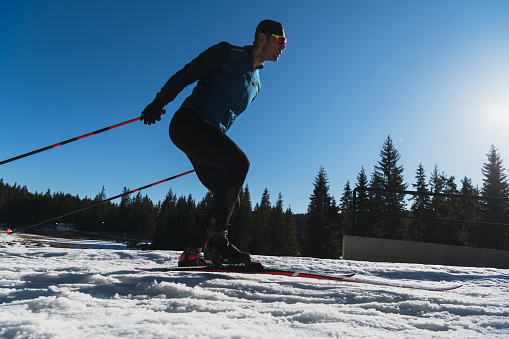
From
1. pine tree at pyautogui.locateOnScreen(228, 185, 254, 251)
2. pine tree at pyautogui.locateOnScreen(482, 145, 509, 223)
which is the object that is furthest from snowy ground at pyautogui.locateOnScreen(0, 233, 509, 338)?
pine tree at pyautogui.locateOnScreen(228, 185, 254, 251)

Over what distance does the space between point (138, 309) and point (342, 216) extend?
1861 inches

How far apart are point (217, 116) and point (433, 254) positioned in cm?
523

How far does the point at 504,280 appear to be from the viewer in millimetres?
2545

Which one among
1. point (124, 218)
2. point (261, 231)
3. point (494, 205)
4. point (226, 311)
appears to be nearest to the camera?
point (226, 311)

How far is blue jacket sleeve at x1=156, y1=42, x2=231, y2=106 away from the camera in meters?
2.51

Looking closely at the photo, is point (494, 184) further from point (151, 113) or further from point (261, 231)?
point (151, 113)

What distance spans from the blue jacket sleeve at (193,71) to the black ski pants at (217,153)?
0.71 ft

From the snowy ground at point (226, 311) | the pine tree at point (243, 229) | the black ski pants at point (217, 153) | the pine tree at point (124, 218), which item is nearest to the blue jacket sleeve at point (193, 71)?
the black ski pants at point (217, 153)

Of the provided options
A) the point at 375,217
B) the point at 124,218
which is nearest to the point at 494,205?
the point at 375,217

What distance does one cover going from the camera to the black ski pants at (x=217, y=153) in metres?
2.29

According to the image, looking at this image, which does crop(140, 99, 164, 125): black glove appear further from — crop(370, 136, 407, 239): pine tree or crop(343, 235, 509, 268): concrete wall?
crop(370, 136, 407, 239): pine tree

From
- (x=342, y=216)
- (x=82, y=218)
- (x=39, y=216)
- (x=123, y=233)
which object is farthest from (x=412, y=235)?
(x=39, y=216)

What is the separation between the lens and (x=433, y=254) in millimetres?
5762

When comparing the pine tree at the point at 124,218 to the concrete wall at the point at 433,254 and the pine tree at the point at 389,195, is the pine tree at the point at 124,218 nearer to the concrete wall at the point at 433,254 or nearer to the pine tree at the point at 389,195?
the pine tree at the point at 389,195
